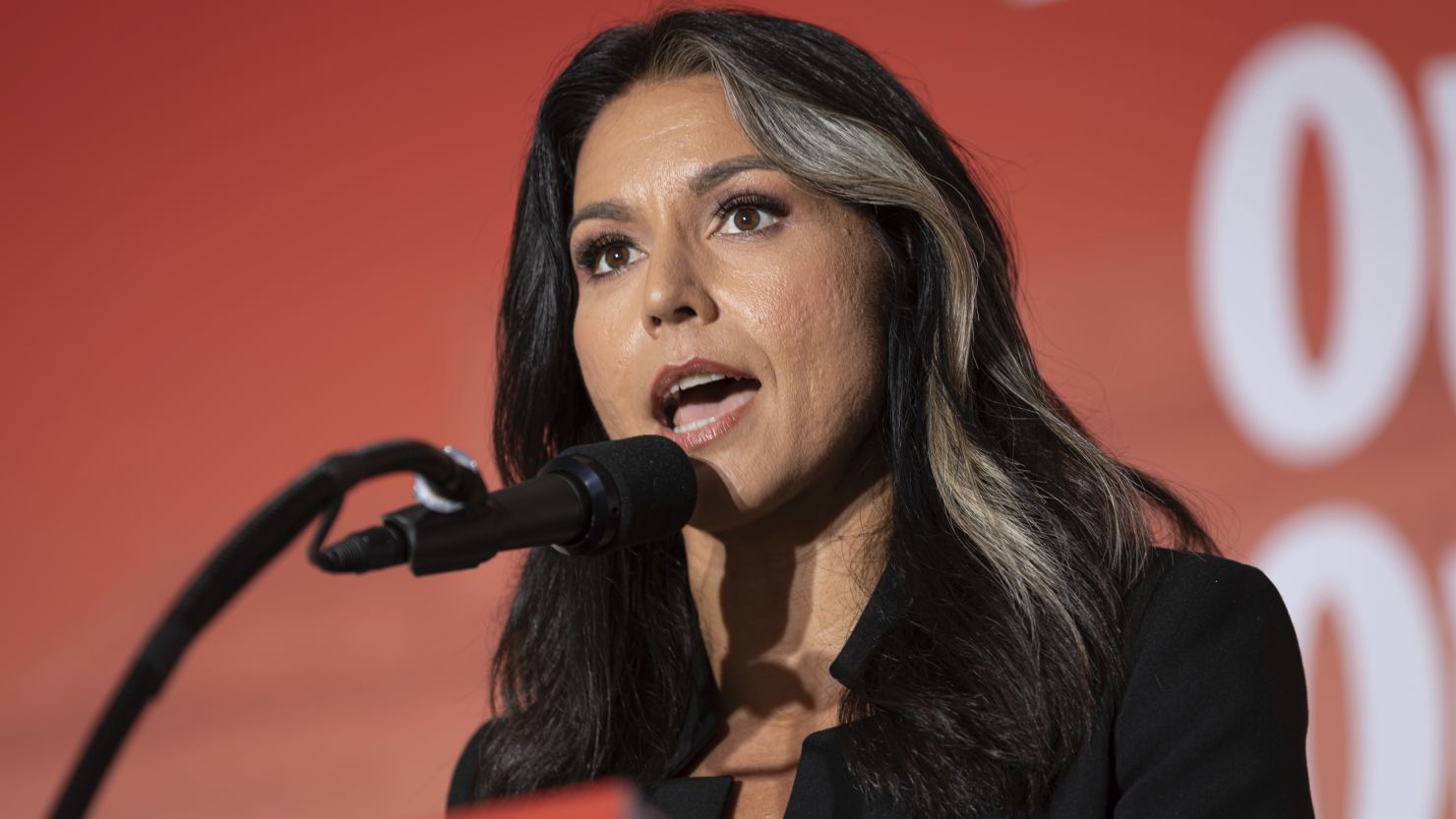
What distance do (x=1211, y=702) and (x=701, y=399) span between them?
518 millimetres

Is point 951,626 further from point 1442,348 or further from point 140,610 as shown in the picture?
point 140,610

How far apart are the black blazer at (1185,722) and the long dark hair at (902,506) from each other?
2cm

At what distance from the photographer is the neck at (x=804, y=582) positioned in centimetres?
150

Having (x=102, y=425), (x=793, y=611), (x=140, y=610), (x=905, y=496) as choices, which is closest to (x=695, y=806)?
(x=793, y=611)

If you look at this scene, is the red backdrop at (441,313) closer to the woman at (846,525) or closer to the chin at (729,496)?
the woman at (846,525)

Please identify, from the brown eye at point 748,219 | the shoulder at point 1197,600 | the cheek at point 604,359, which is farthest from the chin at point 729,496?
the shoulder at point 1197,600

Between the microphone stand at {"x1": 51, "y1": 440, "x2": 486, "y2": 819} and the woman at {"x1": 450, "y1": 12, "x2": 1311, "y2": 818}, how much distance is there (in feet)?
2.04

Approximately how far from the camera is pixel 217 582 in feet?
2.54

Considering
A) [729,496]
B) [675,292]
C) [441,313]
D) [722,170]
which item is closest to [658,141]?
[722,170]

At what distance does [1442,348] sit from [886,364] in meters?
0.88

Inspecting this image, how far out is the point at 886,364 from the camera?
5.00 ft

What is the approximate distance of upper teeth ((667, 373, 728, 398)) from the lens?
141cm

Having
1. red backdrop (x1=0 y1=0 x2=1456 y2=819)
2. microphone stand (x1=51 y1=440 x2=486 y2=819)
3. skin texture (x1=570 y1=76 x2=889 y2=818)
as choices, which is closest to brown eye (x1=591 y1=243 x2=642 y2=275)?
skin texture (x1=570 y1=76 x2=889 y2=818)

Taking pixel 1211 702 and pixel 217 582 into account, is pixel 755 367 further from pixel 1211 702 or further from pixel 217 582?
pixel 217 582
